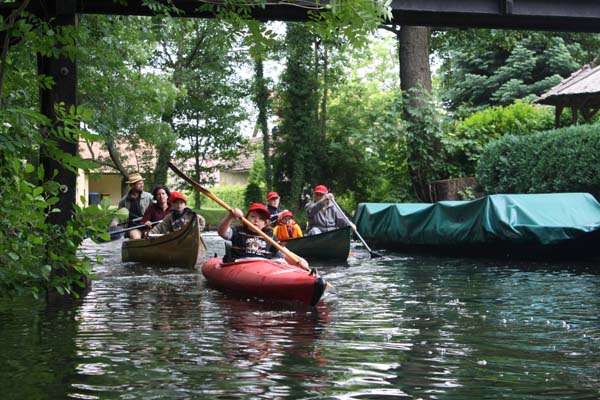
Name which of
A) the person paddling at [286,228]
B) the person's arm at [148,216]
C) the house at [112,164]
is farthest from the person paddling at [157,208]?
the house at [112,164]

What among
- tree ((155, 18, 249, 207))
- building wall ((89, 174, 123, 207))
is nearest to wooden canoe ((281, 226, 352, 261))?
tree ((155, 18, 249, 207))

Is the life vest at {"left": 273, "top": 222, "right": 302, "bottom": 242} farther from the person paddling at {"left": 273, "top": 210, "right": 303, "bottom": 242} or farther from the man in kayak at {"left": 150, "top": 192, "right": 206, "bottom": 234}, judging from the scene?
the man in kayak at {"left": 150, "top": 192, "right": 206, "bottom": 234}

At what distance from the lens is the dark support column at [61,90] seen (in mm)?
10133

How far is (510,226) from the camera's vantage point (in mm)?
16750

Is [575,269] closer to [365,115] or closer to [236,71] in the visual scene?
[365,115]

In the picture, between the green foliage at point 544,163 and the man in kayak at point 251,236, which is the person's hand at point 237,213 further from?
the green foliage at point 544,163

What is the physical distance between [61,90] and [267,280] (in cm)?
313

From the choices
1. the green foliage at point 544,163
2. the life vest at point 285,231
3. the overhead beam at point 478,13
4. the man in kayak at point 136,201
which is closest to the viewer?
the overhead beam at point 478,13

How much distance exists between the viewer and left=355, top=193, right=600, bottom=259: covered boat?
53.2 ft

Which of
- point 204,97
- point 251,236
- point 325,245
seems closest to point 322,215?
point 325,245

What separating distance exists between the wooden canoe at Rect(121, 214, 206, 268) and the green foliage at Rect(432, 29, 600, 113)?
69.4 feet

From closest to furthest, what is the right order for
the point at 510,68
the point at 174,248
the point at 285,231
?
the point at 174,248, the point at 285,231, the point at 510,68

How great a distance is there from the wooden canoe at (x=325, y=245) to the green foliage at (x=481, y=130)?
9890 mm

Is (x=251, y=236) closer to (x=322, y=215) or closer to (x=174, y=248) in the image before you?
(x=174, y=248)
